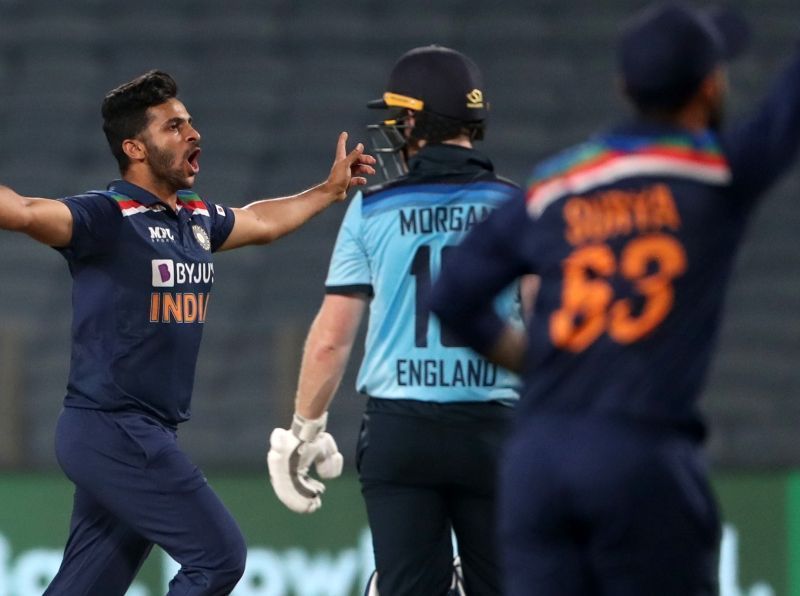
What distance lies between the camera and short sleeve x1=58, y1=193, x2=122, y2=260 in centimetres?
440

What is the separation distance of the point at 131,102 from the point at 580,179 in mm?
2217

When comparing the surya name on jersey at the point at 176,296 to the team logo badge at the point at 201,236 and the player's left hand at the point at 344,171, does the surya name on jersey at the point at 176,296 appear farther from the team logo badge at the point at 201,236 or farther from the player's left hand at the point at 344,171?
the player's left hand at the point at 344,171

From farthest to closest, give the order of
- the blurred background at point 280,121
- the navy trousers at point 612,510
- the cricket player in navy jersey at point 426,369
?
the blurred background at point 280,121 → the cricket player in navy jersey at point 426,369 → the navy trousers at point 612,510

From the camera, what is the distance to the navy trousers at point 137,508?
4438 millimetres

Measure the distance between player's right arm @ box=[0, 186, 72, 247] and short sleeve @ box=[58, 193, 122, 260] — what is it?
0.03m

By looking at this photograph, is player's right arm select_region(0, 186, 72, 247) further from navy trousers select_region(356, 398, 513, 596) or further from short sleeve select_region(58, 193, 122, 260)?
navy trousers select_region(356, 398, 513, 596)

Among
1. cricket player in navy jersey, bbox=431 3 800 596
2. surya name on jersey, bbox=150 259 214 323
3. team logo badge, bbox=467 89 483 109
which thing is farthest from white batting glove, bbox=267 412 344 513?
cricket player in navy jersey, bbox=431 3 800 596

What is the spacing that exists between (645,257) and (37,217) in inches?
79.6

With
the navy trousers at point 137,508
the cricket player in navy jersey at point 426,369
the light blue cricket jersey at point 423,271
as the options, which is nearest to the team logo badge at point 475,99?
the cricket player in navy jersey at point 426,369

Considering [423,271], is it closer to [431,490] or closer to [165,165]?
[431,490]

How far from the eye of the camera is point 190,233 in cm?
472

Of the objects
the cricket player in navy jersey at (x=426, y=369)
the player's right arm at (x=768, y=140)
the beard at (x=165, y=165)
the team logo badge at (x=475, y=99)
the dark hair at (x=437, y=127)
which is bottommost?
the cricket player in navy jersey at (x=426, y=369)

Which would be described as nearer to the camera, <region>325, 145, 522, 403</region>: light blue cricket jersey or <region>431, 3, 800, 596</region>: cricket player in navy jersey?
<region>431, 3, 800, 596</region>: cricket player in navy jersey

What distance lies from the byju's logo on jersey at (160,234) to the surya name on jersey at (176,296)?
0.21 ft
